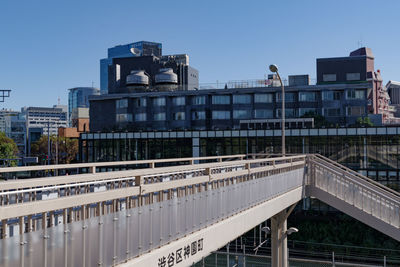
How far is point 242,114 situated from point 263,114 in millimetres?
3422

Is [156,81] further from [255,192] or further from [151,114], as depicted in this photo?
[255,192]

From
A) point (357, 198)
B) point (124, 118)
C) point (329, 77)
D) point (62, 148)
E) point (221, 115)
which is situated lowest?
point (357, 198)

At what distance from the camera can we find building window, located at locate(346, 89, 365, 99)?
219 ft

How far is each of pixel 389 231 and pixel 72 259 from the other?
744 inches

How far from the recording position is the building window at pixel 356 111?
66750 millimetres

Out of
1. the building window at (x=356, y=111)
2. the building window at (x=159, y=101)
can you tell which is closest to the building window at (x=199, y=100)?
the building window at (x=159, y=101)

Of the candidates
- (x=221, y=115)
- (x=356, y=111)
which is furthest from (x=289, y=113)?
(x=221, y=115)

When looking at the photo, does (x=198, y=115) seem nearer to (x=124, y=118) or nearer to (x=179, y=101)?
(x=179, y=101)

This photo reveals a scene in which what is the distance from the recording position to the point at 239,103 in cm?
7062

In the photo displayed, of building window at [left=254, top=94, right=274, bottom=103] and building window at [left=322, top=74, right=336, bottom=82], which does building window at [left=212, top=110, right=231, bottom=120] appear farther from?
building window at [left=322, top=74, right=336, bottom=82]

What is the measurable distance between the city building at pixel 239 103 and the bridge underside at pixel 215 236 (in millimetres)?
45697

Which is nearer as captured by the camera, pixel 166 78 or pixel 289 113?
pixel 289 113

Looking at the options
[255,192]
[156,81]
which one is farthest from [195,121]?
[255,192]

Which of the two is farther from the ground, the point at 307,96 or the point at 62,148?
the point at 307,96
